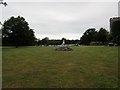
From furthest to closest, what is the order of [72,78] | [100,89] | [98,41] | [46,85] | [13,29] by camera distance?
[98,41], [13,29], [72,78], [46,85], [100,89]

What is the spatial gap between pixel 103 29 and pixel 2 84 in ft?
327

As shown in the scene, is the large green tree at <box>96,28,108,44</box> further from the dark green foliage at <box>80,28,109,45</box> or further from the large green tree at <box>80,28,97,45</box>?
the large green tree at <box>80,28,97,45</box>

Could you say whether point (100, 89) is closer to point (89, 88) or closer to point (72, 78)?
point (89, 88)

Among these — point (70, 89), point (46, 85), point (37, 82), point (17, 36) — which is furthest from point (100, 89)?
point (17, 36)

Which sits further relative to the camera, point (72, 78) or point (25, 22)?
point (25, 22)

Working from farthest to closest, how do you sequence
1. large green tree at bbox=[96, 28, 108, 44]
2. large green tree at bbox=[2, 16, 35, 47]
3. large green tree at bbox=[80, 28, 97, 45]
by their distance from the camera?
large green tree at bbox=[80, 28, 97, 45], large green tree at bbox=[96, 28, 108, 44], large green tree at bbox=[2, 16, 35, 47]

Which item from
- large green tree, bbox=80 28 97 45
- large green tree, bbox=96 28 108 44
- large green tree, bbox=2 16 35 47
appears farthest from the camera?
large green tree, bbox=80 28 97 45

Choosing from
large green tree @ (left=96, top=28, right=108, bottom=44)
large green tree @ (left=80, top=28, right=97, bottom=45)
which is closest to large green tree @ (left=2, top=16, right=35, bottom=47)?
large green tree @ (left=96, top=28, right=108, bottom=44)

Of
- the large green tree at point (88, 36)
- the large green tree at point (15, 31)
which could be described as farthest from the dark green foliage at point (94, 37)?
the large green tree at point (15, 31)

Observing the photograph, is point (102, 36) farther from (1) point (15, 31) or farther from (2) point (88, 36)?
(1) point (15, 31)

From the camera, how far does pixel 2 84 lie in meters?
9.16

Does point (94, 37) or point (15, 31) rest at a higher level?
point (15, 31)

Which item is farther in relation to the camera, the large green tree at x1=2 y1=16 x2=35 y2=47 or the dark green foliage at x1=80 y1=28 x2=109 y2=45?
the dark green foliage at x1=80 y1=28 x2=109 y2=45

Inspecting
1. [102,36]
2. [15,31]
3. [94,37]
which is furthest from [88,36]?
[15,31]
